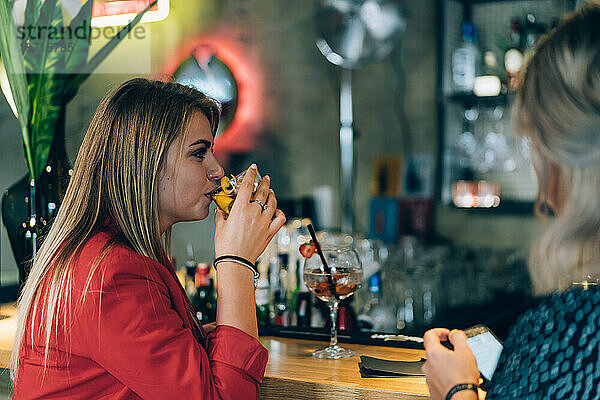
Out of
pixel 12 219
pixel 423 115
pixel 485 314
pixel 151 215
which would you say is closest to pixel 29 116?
pixel 12 219

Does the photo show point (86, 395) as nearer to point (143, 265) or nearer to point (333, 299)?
point (143, 265)

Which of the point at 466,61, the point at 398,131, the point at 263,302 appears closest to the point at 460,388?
the point at 263,302

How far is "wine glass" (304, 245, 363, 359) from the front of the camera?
1771 millimetres

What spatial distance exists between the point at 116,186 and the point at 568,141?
2.85 feet

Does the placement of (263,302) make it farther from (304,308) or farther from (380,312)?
(380,312)

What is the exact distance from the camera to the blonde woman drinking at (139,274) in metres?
1.32

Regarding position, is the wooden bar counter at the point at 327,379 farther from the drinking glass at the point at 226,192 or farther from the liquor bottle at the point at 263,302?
Result: the drinking glass at the point at 226,192

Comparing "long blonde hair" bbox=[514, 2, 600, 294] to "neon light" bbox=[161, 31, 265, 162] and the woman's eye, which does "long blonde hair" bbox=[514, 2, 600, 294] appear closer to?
the woman's eye

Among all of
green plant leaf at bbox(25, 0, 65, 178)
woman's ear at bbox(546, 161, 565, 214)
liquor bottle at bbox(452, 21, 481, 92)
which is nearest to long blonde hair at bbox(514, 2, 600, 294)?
woman's ear at bbox(546, 161, 565, 214)

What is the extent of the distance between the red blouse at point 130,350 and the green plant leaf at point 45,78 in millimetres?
809

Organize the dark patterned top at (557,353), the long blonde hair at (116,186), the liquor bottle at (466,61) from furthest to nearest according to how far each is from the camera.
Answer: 1. the liquor bottle at (466,61)
2. the long blonde hair at (116,186)
3. the dark patterned top at (557,353)

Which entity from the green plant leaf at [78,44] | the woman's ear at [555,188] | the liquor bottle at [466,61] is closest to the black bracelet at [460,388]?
the woman's ear at [555,188]

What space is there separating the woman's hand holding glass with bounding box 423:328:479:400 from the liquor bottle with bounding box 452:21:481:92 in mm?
3494

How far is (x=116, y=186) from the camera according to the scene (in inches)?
57.4
